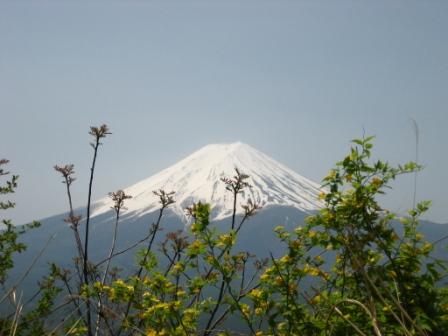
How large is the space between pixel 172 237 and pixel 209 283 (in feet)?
3.06

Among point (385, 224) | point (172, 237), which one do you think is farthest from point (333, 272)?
point (172, 237)

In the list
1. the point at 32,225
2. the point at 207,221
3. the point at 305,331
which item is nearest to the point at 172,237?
the point at 207,221

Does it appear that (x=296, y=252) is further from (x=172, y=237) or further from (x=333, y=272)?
(x=172, y=237)

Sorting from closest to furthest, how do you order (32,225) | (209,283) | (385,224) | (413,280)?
(413,280) → (385,224) → (209,283) → (32,225)

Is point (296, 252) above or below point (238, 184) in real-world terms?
below

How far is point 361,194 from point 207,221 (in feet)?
3.92

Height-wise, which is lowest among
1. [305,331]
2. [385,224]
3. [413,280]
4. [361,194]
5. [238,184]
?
[305,331]

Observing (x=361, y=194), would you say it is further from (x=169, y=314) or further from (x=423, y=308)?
(x=169, y=314)

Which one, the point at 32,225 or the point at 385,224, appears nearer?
the point at 385,224

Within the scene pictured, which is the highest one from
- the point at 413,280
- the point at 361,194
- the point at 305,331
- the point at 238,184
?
the point at 238,184

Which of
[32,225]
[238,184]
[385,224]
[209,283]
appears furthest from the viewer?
[32,225]

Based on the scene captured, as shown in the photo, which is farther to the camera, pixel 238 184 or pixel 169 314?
pixel 238 184

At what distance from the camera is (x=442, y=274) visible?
10.1 feet

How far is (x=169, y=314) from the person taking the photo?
3.27m
